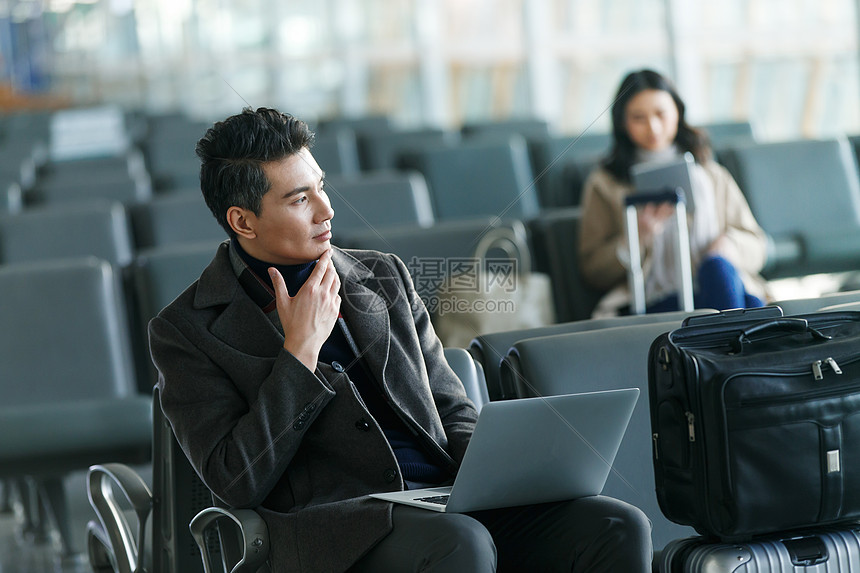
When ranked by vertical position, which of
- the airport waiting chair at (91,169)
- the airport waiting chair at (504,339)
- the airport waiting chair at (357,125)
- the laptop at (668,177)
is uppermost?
the airport waiting chair at (357,125)

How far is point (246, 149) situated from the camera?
152cm

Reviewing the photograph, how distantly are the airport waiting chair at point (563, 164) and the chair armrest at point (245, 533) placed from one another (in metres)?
2.18

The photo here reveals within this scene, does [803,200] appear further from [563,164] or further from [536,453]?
[536,453]

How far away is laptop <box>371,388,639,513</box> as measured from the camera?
137cm

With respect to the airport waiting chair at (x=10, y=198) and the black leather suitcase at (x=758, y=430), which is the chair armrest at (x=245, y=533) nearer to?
the black leather suitcase at (x=758, y=430)

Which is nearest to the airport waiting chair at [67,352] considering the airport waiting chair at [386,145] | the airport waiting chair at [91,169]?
the airport waiting chair at [91,169]

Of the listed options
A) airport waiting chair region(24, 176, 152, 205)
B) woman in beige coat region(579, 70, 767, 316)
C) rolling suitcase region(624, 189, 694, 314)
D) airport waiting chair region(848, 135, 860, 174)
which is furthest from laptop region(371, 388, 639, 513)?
airport waiting chair region(848, 135, 860, 174)

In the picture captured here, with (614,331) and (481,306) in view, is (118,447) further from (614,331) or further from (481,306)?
(614,331)

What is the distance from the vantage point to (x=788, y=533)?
1451 mm

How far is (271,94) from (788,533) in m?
9.18

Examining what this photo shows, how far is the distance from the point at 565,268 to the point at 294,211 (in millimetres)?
1577

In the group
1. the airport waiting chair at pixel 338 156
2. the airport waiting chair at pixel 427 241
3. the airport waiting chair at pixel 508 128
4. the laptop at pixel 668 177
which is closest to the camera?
the airport waiting chair at pixel 427 241

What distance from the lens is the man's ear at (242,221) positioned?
1.55 m

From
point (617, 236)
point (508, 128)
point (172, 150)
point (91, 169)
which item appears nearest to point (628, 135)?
point (617, 236)
